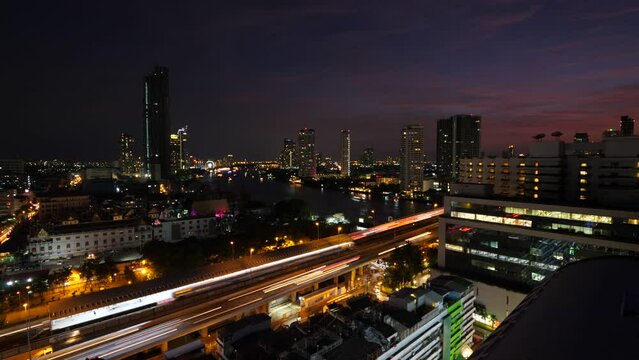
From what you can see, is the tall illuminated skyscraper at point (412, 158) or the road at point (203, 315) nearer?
the road at point (203, 315)

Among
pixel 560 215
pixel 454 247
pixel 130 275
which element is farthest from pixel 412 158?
pixel 130 275

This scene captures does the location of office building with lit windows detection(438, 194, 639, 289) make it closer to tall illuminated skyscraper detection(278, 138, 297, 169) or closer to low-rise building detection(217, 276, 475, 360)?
low-rise building detection(217, 276, 475, 360)

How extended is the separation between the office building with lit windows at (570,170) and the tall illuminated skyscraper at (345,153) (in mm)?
57075

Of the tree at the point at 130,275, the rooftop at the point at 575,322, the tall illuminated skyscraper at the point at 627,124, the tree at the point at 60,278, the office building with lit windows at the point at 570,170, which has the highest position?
the tall illuminated skyscraper at the point at 627,124

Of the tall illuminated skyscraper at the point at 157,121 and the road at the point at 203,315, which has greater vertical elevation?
the tall illuminated skyscraper at the point at 157,121

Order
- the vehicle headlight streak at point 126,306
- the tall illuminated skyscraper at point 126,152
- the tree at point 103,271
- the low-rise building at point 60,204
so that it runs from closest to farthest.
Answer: the vehicle headlight streak at point 126,306
the tree at point 103,271
the low-rise building at point 60,204
the tall illuminated skyscraper at point 126,152

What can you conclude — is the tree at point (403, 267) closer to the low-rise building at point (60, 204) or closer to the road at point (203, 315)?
the road at point (203, 315)

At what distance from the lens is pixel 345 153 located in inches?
3152

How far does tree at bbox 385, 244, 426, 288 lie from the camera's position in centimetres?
1126

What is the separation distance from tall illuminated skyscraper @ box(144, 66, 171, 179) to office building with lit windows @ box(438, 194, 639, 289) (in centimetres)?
5736

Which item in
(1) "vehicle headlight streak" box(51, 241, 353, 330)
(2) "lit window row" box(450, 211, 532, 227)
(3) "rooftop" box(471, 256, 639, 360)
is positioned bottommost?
(1) "vehicle headlight streak" box(51, 241, 353, 330)

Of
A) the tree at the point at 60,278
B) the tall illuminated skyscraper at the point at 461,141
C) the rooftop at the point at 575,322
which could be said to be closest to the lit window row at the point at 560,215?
the rooftop at the point at 575,322

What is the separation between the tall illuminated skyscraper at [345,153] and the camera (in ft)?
252

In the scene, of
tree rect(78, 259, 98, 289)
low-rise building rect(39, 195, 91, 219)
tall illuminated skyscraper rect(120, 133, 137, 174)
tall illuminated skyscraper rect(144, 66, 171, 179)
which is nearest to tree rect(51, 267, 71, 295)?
tree rect(78, 259, 98, 289)
